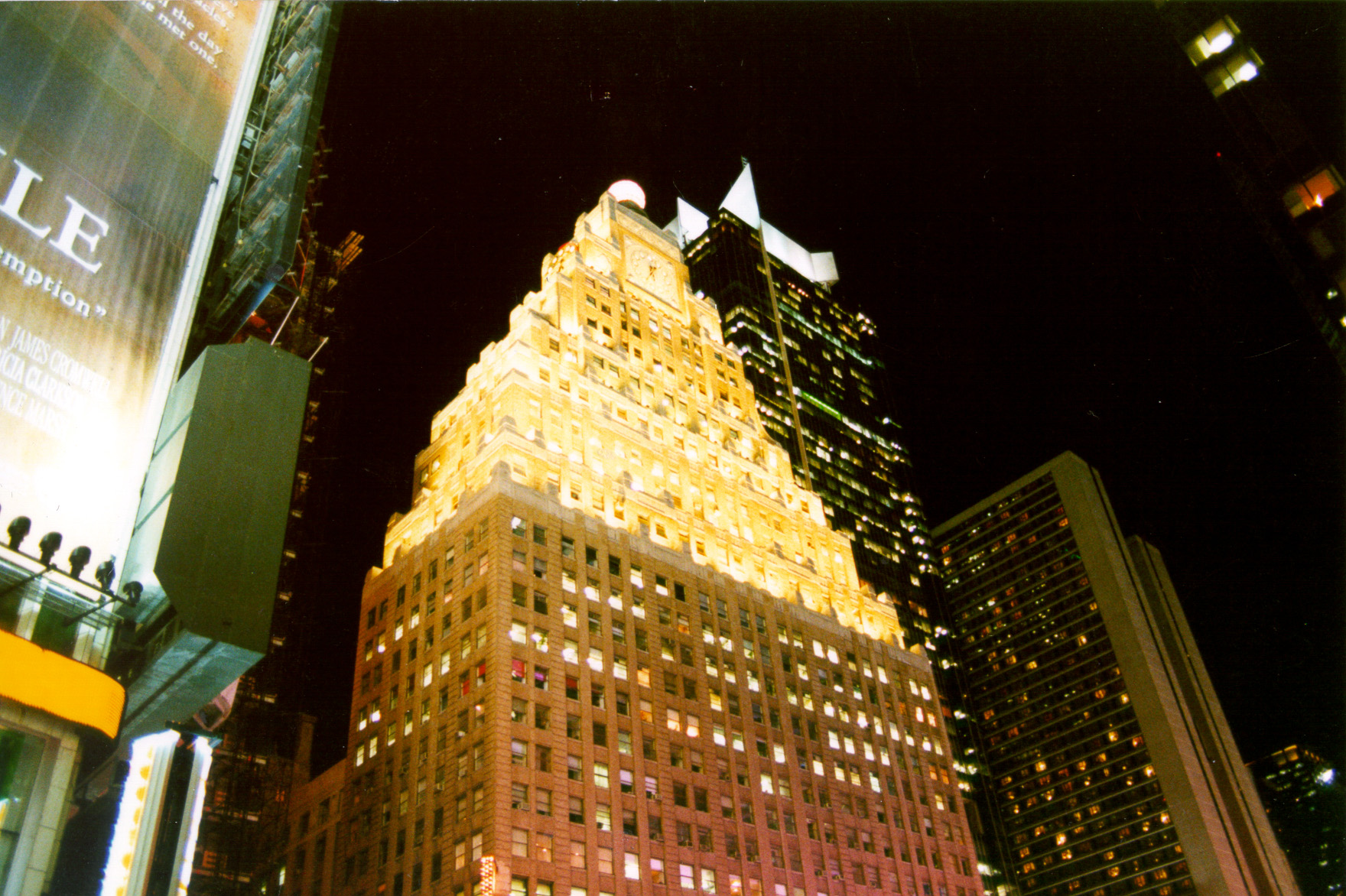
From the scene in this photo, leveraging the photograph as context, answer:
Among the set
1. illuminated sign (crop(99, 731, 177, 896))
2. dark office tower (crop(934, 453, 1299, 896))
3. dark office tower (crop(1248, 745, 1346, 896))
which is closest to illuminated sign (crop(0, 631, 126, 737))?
illuminated sign (crop(99, 731, 177, 896))

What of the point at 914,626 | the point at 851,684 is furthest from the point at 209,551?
the point at 914,626

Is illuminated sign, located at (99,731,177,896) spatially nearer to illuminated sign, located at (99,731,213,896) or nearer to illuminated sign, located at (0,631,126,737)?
illuminated sign, located at (99,731,213,896)

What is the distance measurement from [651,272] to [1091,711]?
104 m

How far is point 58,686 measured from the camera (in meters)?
30.3

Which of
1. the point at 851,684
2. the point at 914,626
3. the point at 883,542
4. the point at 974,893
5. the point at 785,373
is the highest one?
the point at 785,373

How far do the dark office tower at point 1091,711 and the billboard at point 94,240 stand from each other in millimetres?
142731

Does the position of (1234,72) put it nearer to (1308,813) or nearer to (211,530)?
(211,530)

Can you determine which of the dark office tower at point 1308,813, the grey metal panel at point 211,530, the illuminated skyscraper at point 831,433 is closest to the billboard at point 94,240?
the grey metal panel at point 211,530

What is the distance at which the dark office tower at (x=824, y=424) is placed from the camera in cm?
17262

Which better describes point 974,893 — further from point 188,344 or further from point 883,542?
point 883,542

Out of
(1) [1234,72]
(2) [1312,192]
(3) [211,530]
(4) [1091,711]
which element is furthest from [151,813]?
(4) [1091,711]

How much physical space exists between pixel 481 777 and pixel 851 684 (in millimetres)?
38616

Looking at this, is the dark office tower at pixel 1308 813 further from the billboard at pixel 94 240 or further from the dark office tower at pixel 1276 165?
the billboard at pixel 94 240

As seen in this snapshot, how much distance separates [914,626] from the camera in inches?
6762
